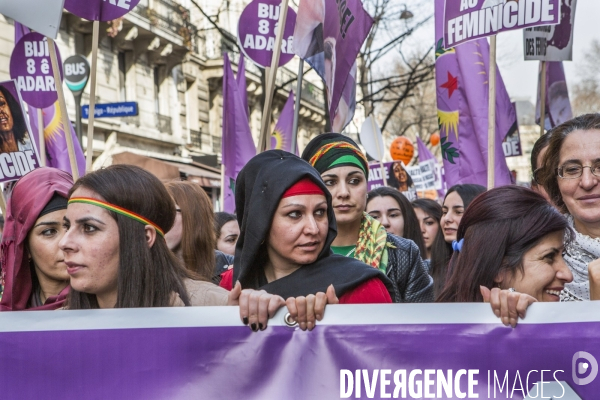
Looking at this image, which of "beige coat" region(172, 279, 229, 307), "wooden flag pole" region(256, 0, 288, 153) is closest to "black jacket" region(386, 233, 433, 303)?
"wooden flag pole" region(256, 0, 288, 153)

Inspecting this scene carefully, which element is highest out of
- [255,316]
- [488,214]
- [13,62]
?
[13,62]

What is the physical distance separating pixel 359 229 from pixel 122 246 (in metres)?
1.62

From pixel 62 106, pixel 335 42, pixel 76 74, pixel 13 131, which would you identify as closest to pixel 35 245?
pixel 62 106

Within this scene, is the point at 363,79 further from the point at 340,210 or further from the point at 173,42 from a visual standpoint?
the point at 340,210

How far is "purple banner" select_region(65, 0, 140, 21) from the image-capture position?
4.61 m

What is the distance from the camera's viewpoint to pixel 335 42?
5.04 metres

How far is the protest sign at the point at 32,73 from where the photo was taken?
6191 millimetres

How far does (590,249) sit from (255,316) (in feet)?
4.25

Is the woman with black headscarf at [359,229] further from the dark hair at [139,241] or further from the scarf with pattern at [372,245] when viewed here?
the dark hair at [139,241]

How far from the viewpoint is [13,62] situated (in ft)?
20.3

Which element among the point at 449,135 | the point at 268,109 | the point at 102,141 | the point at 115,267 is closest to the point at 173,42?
the point at 102,141

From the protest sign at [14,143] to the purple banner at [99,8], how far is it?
795 millimetres

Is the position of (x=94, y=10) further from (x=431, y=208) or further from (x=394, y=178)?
(x=394, y=178)

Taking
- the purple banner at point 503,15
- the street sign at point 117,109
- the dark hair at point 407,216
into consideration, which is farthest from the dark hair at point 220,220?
the street sign at point 117,109
